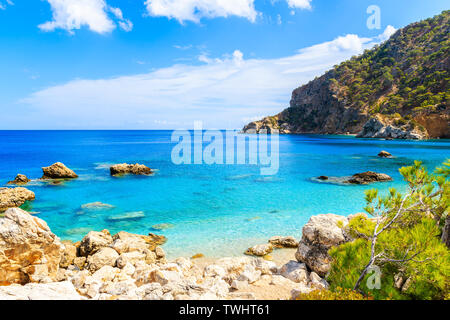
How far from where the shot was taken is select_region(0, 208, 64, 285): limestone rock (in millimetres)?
7930

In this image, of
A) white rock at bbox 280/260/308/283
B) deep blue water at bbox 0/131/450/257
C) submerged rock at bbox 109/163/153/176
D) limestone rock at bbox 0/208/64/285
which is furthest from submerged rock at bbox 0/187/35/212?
white rock at bbox 280/260/308/283

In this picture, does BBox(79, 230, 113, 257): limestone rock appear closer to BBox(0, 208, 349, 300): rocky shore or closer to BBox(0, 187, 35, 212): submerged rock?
BBox(0, 208, 349, 300): rocky shore

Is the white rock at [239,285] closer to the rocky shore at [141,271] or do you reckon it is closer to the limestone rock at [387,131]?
the rocky shore at [141,271]

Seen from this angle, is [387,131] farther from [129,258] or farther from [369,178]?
[129,258]

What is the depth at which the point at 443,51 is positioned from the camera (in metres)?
84.9

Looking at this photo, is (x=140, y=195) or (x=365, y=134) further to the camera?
(x=365, y=134)

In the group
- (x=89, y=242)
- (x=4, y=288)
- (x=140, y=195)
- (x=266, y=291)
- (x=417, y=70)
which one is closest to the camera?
(x=4, y=288)

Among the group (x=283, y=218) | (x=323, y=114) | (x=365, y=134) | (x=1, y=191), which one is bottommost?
(x=283, y=218)

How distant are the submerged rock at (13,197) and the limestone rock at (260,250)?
18863 mm

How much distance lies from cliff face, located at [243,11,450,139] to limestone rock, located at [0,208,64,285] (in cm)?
9018

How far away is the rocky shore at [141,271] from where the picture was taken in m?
6.82
